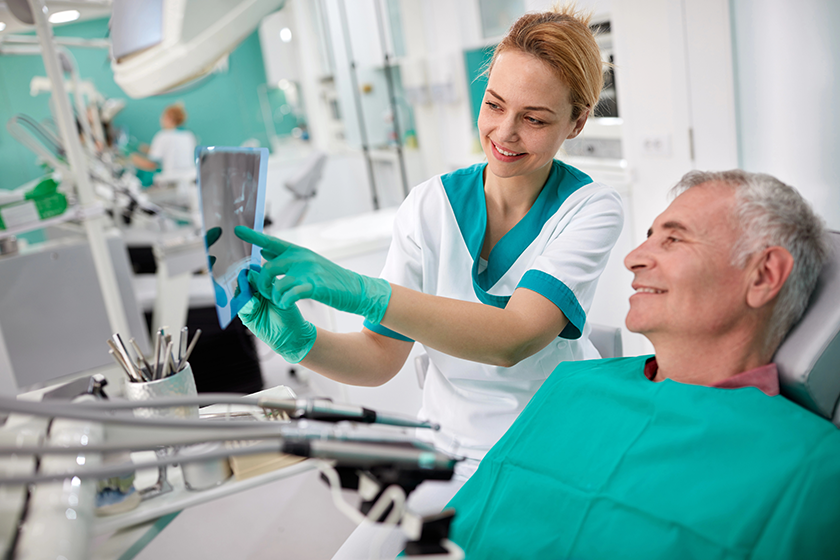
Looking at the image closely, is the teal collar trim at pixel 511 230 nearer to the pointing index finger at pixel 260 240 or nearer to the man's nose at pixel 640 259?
the man's nose at pixel 640 259

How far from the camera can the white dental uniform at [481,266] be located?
1.19m

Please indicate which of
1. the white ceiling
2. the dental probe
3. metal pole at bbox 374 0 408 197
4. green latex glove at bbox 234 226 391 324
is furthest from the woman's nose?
metal pole at bbox 374 0 408 197

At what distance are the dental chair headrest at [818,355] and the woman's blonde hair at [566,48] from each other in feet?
1.76

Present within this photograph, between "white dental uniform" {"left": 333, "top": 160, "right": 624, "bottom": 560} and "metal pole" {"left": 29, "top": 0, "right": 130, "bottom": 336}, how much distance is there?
1.61 metres

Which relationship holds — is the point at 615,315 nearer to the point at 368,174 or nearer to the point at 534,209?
the point at 534,209

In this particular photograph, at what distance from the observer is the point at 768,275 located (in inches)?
36.7

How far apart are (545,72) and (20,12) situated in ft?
6.43

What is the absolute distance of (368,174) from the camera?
3.61 meters

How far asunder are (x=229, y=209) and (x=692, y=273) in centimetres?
76

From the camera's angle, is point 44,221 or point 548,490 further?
point 44,221

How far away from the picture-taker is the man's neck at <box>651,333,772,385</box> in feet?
3.20

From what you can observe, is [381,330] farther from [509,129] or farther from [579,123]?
[579,123]

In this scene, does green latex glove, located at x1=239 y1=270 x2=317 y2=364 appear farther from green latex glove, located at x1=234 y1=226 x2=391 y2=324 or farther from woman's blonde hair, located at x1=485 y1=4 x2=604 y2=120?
woman's blonde hair, located at x1=485 y1=4 x2=604 y2=120

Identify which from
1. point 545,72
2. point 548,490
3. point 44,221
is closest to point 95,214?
point 44,221
